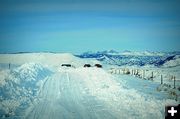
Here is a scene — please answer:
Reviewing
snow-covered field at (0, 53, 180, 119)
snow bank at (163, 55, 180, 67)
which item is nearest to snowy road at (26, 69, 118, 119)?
snow-covered field at (0, 53, 180, 119)

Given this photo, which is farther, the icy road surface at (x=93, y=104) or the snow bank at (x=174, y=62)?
the snow bank at (x=174, y=62)

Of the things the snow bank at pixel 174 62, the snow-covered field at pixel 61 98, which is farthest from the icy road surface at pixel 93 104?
the snow bank at pixel 174 62

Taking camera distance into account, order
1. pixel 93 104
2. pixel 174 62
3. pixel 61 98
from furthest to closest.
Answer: pixel 174 62 → pixel 61 98 → pixel 93 104

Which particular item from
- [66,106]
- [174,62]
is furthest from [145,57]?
[66,106]

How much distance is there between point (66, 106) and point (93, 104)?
2.84 ft

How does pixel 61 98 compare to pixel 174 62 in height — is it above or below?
below

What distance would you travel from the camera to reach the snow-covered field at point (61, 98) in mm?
9234

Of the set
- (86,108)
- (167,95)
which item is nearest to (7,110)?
(86,108)

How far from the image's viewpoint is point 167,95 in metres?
12.2

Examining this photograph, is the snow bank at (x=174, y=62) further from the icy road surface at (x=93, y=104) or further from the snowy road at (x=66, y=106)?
the snowy road at (x=66, y=106)

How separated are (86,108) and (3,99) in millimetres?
2806

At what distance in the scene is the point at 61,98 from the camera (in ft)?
37.3

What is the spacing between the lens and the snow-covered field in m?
9.23

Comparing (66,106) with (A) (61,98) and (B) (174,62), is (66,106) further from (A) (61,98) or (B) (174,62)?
(B) (174,62)
